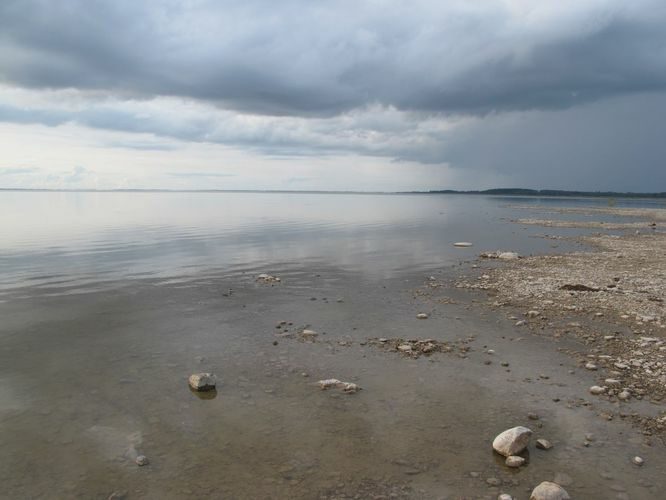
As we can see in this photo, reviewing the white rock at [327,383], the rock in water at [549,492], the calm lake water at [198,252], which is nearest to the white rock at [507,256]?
the calm lake water at [198,252]

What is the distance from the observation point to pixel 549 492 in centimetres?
760

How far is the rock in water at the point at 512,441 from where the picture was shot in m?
8.97

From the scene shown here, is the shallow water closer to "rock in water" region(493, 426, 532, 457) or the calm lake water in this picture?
"rock in water" region(493, 426, 532, 457)

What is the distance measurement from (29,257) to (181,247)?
1161 centimetres

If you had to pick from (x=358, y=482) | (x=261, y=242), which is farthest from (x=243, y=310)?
(x=261, y=242)

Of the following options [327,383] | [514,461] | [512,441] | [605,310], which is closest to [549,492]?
[514,461]

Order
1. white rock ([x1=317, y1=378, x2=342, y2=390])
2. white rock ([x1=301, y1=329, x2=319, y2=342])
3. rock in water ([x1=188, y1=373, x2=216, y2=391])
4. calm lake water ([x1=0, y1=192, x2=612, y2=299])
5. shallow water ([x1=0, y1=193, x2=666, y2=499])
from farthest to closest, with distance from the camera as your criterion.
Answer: calm lake water ([x1=0, y1=192, x2=612, y2=299])
white rock ([x1=301, y1=329, x2=319, y2=342])
white rock ([x1=317, y1=378, x2=342, y2=390])
rock in water ([x1=188, y1=373, x2=216, y2=391])
shallow water ([x1=0, y1=193, x2=666, y2=499])

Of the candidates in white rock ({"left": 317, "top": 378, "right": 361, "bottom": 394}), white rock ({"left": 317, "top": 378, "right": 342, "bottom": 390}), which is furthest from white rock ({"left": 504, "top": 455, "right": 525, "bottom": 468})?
white rock ({"left": 317, "top": 378, "right": 342, "bottom": 390})

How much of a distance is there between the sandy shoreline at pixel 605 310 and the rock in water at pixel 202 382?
9553 mm

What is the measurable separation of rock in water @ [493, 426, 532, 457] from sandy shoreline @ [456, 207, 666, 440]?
9.14ft

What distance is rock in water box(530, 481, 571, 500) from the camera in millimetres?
7559

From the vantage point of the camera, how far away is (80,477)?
8.46 m

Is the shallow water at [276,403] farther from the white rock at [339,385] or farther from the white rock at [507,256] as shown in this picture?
the white rock at [507,256]

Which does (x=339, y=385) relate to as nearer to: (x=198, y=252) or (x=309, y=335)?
(x=309, y=335)
